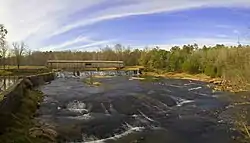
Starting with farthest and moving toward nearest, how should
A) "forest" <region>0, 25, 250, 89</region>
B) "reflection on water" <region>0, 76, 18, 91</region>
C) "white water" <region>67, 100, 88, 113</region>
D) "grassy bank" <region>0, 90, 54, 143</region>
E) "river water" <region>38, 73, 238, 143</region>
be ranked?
1. "forest" <region>0, 25, 250, 89</region>
2. "reflection on water" <region>0, 76, 18, 91</region>
3. "white water" <region>67, 100, 88, 113</region>
4. "river water" <region>38, 73, 238, 143</region>
5. "grassy bank" <region>0, 90, 54, 143</region>

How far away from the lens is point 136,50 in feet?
482

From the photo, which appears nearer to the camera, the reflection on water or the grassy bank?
the grassy bank

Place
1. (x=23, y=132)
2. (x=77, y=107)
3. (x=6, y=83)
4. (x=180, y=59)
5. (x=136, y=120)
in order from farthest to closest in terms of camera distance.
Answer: (x=180, y=59) < (x=6, y=83) < (x=77, y=107) < (x=136, y=120) < (x=23, y=132)

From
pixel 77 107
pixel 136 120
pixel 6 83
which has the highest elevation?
pixel 6 83

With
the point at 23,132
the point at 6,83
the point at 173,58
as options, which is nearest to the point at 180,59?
the point at 173,58

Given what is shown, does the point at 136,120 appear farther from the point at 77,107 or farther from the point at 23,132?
the point at 23,132

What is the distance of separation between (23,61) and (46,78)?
231 feet

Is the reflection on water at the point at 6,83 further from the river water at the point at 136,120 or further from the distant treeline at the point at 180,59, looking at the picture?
the distant treeline at the point at 180,59

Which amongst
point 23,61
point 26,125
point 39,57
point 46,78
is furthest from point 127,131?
point 39,57

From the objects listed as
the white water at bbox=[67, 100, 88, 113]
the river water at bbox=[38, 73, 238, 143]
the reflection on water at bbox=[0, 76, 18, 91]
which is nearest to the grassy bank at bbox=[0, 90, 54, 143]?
the river water at bbox=[38, 73, 238, 143]

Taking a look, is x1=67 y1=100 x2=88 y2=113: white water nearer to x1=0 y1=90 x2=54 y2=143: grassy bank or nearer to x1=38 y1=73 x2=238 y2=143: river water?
x1=38 y1=73 x2=238 y2=143: river water

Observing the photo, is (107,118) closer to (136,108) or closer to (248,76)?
(136,108)

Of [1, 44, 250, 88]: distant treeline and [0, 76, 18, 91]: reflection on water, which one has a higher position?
[1, 44, 250, 88]: distant treeline

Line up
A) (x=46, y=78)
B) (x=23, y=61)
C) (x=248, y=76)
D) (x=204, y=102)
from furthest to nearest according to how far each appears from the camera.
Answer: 1. (x=23, y=61)
2. (x=46, y=78)
3. (x=204, y=102)
4. (x=248, y=76)
